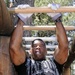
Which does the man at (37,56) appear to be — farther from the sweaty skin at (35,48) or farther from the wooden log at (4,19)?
the wooden log at (4,19)

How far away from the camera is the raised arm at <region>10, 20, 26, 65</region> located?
3.75 m

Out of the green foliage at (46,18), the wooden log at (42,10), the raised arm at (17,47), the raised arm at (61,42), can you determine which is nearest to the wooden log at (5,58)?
the raised arm at (17,47)

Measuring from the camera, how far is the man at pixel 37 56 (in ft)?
12.4

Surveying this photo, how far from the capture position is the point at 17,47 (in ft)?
12.5

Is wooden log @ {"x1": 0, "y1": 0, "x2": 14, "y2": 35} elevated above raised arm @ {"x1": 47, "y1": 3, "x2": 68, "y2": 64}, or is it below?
above

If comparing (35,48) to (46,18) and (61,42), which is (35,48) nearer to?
(61,42)

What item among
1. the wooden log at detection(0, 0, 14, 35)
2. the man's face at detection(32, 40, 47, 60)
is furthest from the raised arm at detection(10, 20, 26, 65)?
the wooden log at detection(0, 0, 14, 35)

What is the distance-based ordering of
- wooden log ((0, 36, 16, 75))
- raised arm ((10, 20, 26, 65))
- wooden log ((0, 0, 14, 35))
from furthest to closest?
raised arm ((10, 20, 26, 65))
wooden log ((0, 36, 16, 75))
wooden log ((0, 0, 14, 35))

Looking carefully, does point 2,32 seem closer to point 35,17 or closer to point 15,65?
point 15,65

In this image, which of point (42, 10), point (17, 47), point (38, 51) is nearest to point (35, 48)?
point (38, 51)

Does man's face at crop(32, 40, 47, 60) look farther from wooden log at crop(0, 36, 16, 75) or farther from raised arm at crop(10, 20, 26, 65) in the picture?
wooden log at crop(0, 36, 16, 75)

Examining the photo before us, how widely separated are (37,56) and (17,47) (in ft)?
1.15

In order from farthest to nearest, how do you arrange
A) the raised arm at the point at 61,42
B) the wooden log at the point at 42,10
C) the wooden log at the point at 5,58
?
the raised arm at the point at 61,42 < the wooden log at the point at 5,58 < the wooden log at the point at 42,10

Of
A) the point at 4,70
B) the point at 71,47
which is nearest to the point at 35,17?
the point at 71,47
